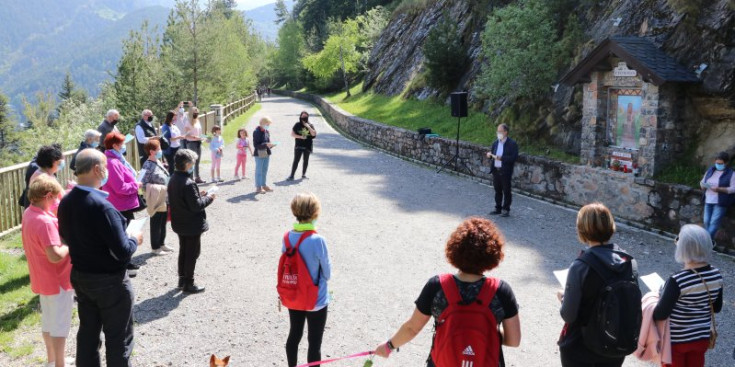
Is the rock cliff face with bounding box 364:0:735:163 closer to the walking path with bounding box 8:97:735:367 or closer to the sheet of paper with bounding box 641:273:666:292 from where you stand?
the walking path with bounding box 8:97:735:367

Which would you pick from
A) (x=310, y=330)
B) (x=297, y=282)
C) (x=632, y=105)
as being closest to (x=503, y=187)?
(x=632, y=105)

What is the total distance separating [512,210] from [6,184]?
918cm

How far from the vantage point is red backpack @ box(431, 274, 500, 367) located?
10.2 feet

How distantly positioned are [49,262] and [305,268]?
2.25 meters

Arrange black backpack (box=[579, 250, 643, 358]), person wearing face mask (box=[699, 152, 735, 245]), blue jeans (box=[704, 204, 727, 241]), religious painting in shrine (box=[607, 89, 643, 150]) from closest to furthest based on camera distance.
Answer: black backpack (box=[579, 250, 643, 358]) → person wearing face mask (box=[699, 152, 735, 245]) → blue jeans (box=[704, 204, 727, 241]) → religious painting in shrine (box=[607, 89, 643, 150])

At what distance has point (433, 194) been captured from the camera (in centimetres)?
1420

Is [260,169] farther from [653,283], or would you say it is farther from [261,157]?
[653,283]

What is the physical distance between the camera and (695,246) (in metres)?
4.04

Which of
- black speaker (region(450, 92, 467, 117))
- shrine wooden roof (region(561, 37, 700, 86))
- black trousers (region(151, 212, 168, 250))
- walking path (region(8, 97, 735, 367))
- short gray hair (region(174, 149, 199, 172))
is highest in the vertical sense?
shrine wooden roof (region(561, 37, 700, 86))

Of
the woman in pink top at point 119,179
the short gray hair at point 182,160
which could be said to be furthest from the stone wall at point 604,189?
the woman in pink top at point 119,179

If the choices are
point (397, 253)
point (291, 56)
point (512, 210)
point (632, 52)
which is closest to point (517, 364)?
point (397, 253)

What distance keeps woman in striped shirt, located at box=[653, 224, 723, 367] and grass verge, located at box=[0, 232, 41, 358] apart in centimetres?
561

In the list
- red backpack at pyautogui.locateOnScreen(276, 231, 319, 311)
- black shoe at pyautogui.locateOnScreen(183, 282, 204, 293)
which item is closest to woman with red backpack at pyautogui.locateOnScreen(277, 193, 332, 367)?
red backpack at pyautogui.locateOnScreen(276, 231, 319, 311)

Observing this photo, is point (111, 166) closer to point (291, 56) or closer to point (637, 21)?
point (637, 21)
